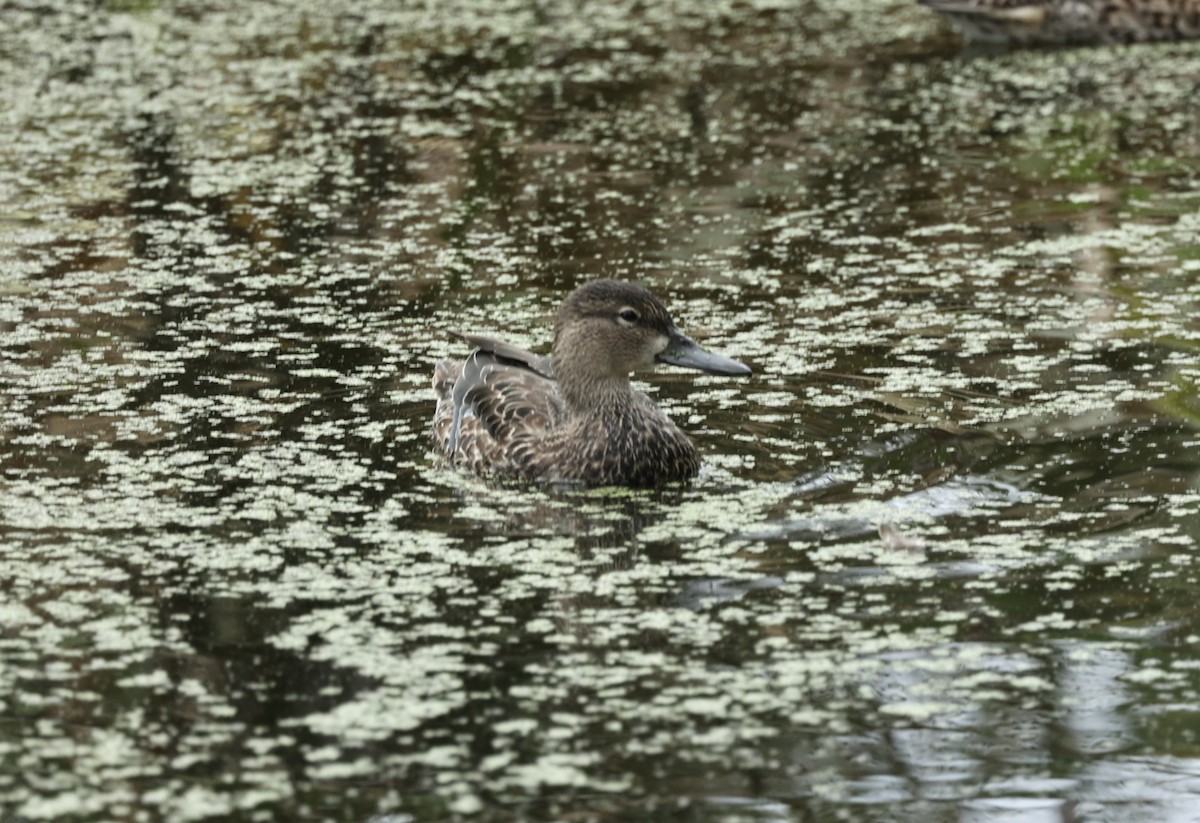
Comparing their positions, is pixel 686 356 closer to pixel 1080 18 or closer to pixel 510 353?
pixel 510 353

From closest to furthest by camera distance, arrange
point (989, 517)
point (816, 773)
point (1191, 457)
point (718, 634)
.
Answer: point (816, 773) → point (718, 634) → point (989, 517) → point (1191, 457)

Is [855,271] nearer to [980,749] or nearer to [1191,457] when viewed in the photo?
[1191,457]

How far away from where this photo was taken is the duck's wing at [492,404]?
22.3ft

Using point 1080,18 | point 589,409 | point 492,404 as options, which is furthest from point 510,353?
point 1080,18

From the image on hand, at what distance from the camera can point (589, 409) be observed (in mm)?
6805

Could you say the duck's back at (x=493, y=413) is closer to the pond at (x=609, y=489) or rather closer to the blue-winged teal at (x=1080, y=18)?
the pond at (x=609, y=489)

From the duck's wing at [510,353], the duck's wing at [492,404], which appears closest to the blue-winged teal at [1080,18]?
the duck's wing at [510,353]

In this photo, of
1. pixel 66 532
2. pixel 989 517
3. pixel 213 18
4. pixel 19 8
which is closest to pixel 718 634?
pixel 989 517

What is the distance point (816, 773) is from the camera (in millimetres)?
4398

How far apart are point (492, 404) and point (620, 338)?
483 millimetres

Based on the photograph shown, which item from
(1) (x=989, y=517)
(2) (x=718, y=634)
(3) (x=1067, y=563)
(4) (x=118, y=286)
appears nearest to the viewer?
(2) (x=718, y=634)

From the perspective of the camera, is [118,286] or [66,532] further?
[118,286]

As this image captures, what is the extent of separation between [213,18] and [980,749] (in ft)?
41.3

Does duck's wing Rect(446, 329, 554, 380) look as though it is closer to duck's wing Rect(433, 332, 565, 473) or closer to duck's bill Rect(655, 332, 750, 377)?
duck's wing Rect(433, 332, 565, 473)
